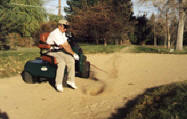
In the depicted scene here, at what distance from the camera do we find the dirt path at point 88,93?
11.4ft

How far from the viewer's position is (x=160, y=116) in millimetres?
2680

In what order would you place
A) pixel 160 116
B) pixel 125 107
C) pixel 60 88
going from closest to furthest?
pixel 160 116
pixel 125 107
pixel 60 88

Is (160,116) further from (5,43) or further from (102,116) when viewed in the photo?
(5,43)

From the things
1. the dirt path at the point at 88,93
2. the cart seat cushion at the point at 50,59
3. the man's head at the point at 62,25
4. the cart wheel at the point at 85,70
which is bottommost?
the dirt path at the point at 88,93

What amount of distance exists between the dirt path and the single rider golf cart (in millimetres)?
227

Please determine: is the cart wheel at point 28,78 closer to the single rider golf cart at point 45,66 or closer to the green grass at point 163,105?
the single rider golf cart at point 45,66

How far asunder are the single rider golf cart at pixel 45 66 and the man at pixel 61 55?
0.42 ft

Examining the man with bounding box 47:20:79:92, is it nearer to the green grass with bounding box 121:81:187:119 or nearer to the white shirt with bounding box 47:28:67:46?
the white shirt with bounding box 47:28:67:46

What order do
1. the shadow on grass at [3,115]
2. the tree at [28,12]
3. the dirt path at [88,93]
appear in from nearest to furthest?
the shadow on grass at [3,115]
the dirt path at [88,93]
the tree at [28,12]

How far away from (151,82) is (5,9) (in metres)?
12.7

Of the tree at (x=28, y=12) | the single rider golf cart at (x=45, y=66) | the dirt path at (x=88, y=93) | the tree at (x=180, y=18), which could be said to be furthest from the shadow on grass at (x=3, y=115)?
the tree at (x=28, y=12)

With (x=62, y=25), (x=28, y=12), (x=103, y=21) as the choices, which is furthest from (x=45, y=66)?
(x=28, y=12)

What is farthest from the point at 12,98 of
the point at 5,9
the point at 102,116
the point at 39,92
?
the point at 5,9

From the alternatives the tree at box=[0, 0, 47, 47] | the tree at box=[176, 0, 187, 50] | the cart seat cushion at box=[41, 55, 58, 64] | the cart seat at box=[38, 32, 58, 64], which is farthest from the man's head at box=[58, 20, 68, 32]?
the tree at box=[0, 0, 47, 47]
